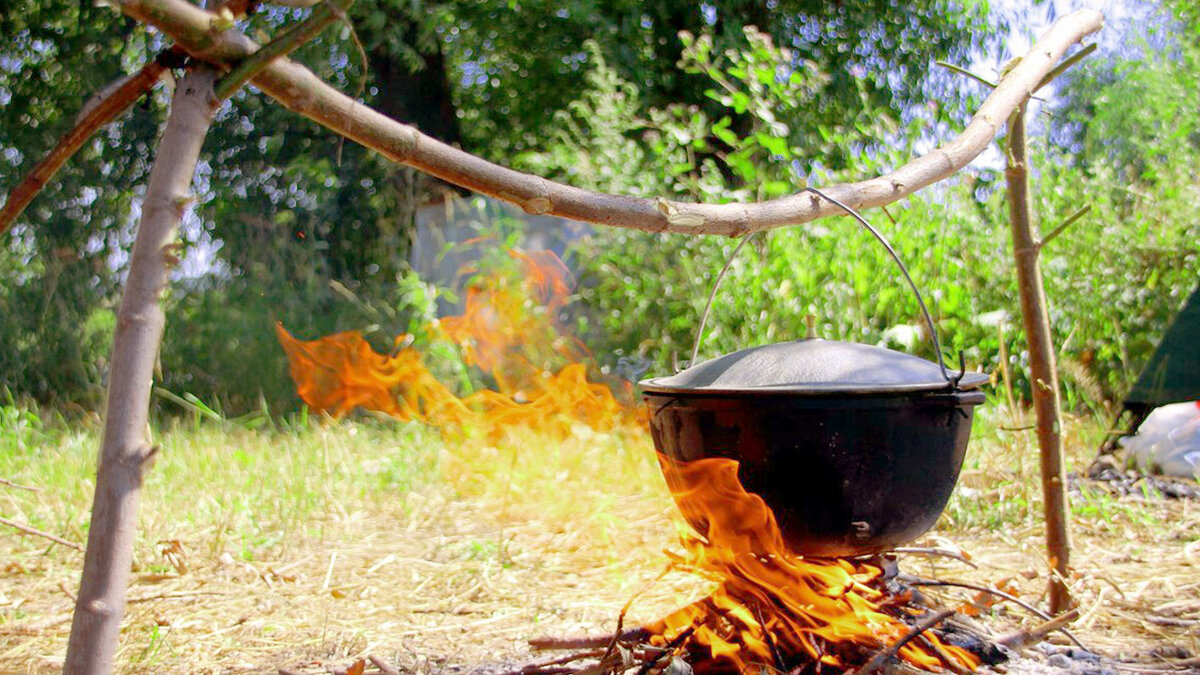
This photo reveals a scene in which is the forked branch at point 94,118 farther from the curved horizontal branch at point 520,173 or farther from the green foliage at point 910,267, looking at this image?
the green foliage at point 910,267

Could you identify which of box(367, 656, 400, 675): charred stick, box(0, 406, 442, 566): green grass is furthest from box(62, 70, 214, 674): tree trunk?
box(0, 406, 442, 566): green grass

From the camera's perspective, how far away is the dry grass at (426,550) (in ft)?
8.43

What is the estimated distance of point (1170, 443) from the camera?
14.1 feet

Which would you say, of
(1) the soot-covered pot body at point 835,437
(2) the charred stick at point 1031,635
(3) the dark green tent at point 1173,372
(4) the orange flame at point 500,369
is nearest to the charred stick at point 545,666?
(1) the soot-covered pot body at point 835,437

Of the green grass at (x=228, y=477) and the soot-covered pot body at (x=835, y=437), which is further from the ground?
the soot-covered pot body at (x=835, y=437)

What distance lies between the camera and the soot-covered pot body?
74.3 inches

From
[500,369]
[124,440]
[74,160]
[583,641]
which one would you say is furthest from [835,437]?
[74,160]

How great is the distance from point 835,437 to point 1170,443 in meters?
3.22

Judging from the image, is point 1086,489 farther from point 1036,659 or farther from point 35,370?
point 35,370

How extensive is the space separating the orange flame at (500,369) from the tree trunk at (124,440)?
3.80 m

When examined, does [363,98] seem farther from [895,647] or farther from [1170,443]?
[895,647]

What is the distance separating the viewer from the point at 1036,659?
7.41 feet

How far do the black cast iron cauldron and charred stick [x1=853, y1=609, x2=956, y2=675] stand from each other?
173 millimetres

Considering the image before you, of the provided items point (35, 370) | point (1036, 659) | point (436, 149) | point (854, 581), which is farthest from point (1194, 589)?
point (35, 370)
